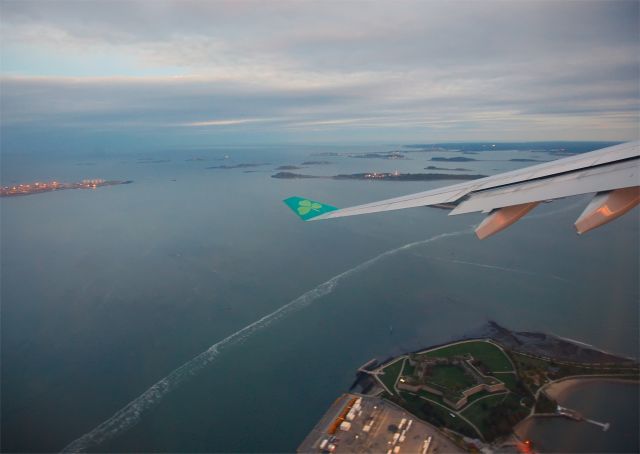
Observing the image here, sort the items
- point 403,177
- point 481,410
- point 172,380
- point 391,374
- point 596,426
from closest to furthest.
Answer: point 596,426
point 481,410
point 391,374
point 172,380
point 403,177

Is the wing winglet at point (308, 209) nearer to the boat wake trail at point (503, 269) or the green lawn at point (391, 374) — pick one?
the green lawn at point (391, 374)

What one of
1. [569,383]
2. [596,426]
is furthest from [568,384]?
[596,426]

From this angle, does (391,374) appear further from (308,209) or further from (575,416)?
(308,209)

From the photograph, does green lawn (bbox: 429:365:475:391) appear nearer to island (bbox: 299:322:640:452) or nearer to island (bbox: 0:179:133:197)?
island (bbox: 299:322:640:452)

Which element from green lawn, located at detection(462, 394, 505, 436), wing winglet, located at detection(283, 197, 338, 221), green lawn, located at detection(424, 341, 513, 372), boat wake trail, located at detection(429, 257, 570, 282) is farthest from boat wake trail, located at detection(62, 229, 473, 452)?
wing winglet, located at detection(283, 197, 338, 221)

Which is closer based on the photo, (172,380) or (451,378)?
(451,378)

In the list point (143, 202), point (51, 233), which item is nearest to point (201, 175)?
point (143, 202)

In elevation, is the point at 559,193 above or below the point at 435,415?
above
